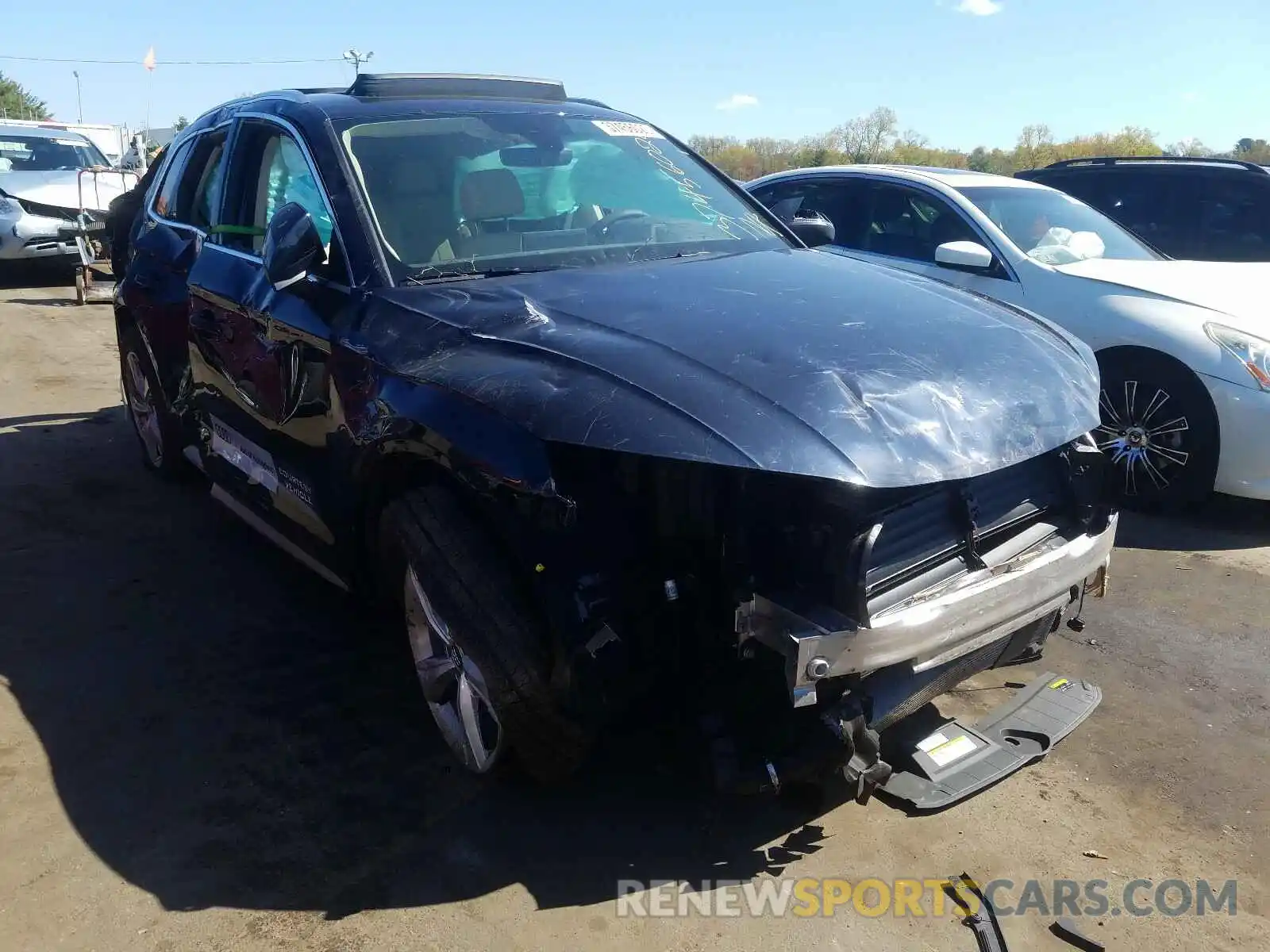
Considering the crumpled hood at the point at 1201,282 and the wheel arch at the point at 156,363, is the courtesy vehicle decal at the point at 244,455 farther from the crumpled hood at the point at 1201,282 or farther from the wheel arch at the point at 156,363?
the crumpled hood at the point at 1201,282

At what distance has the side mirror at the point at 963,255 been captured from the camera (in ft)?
18.4

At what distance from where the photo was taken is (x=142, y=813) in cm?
290

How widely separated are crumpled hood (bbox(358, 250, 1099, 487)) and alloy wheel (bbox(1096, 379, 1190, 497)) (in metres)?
2.35

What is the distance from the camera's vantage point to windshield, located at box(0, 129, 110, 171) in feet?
47.0

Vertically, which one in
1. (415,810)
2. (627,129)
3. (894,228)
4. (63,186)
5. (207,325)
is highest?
(627,129)

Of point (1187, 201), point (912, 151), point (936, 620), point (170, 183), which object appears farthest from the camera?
point (912, 151)

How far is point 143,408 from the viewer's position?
Result: 569cm

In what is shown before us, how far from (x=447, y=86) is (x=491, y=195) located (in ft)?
2.22

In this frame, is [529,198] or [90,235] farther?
[90,235]

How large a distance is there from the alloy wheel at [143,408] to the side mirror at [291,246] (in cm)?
251

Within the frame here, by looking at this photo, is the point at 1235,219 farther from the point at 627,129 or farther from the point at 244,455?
the point at 244,455

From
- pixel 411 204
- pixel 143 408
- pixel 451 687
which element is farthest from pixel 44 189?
pixel 451 687

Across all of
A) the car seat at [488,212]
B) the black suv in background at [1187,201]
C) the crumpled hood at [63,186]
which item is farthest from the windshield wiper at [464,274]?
the crumpled hood at [63,186]

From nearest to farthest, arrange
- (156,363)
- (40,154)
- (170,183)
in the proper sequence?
(156,363) → (170,183) → (40,154)
